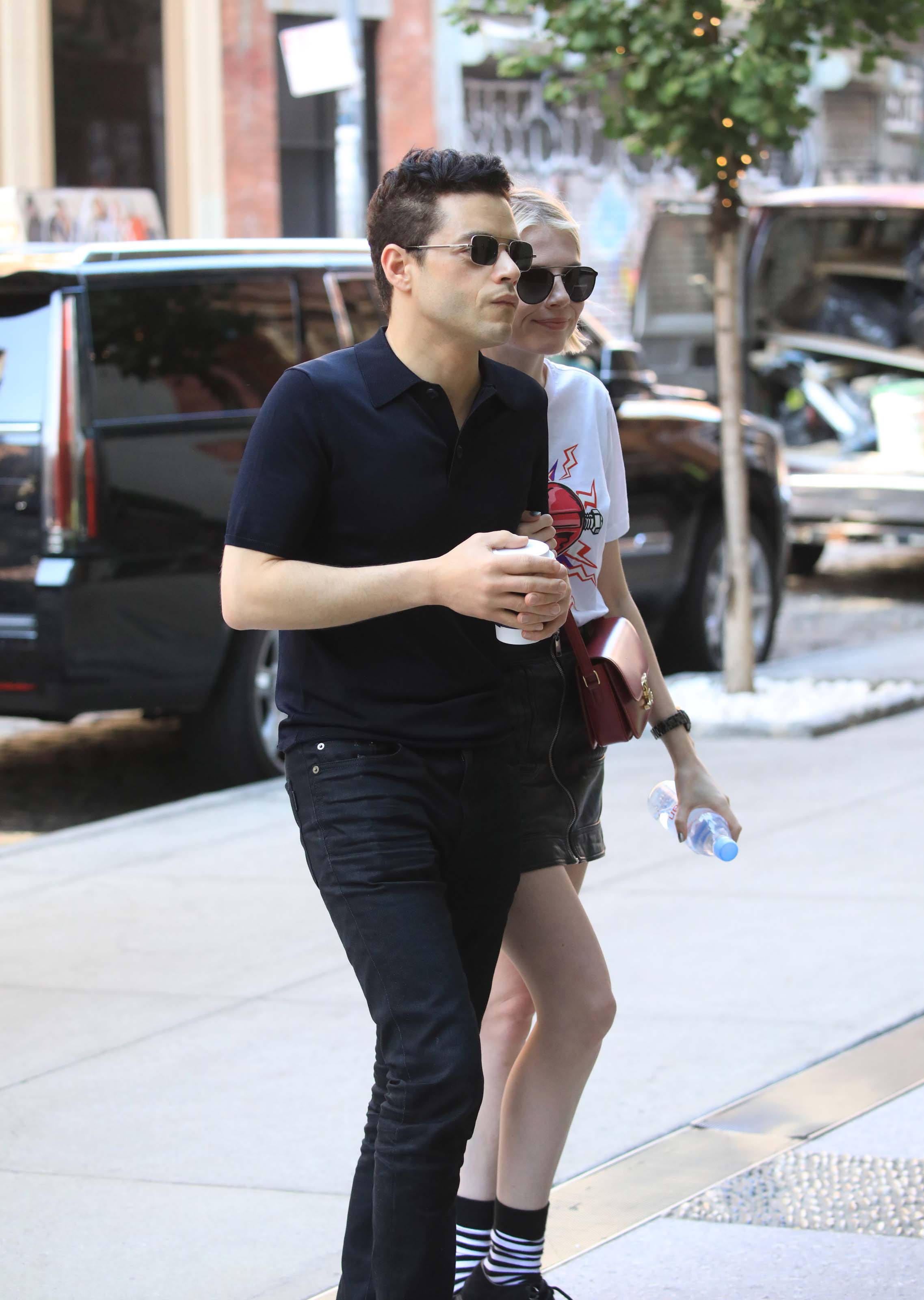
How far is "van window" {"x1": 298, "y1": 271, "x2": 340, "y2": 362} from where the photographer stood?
7.92 meters

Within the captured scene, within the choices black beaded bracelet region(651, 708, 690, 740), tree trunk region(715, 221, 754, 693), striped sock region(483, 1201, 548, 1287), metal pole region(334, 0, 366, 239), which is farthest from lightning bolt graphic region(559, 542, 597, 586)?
metal pole region(334, 0, 366, 239)

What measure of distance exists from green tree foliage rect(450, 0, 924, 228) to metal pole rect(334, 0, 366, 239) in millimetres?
4486

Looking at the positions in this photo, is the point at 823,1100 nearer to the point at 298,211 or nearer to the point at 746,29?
the point at 746,29

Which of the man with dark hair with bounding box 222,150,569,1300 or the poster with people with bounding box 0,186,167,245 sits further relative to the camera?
the poster with people with bounding box 0,186,167,245

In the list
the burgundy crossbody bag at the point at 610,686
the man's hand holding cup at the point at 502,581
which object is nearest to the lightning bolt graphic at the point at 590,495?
the burgundy crossbody bag at the point at 610,686

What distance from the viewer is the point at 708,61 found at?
8.41 metres

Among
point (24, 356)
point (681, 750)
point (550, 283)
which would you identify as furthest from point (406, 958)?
point (24, 356)

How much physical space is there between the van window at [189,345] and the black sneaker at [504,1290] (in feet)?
14.2

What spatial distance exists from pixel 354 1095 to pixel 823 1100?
98 centimetres

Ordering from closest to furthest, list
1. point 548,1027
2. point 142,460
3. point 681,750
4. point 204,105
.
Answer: point 548,1027, point 681,750, point 142,460, point 204,105

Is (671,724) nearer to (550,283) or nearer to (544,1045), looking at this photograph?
(544,1045)

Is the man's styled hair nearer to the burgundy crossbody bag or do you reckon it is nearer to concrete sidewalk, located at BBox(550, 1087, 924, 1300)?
the burgundy crossbody bag

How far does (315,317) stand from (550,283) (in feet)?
16.0

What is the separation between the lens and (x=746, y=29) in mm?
8391
